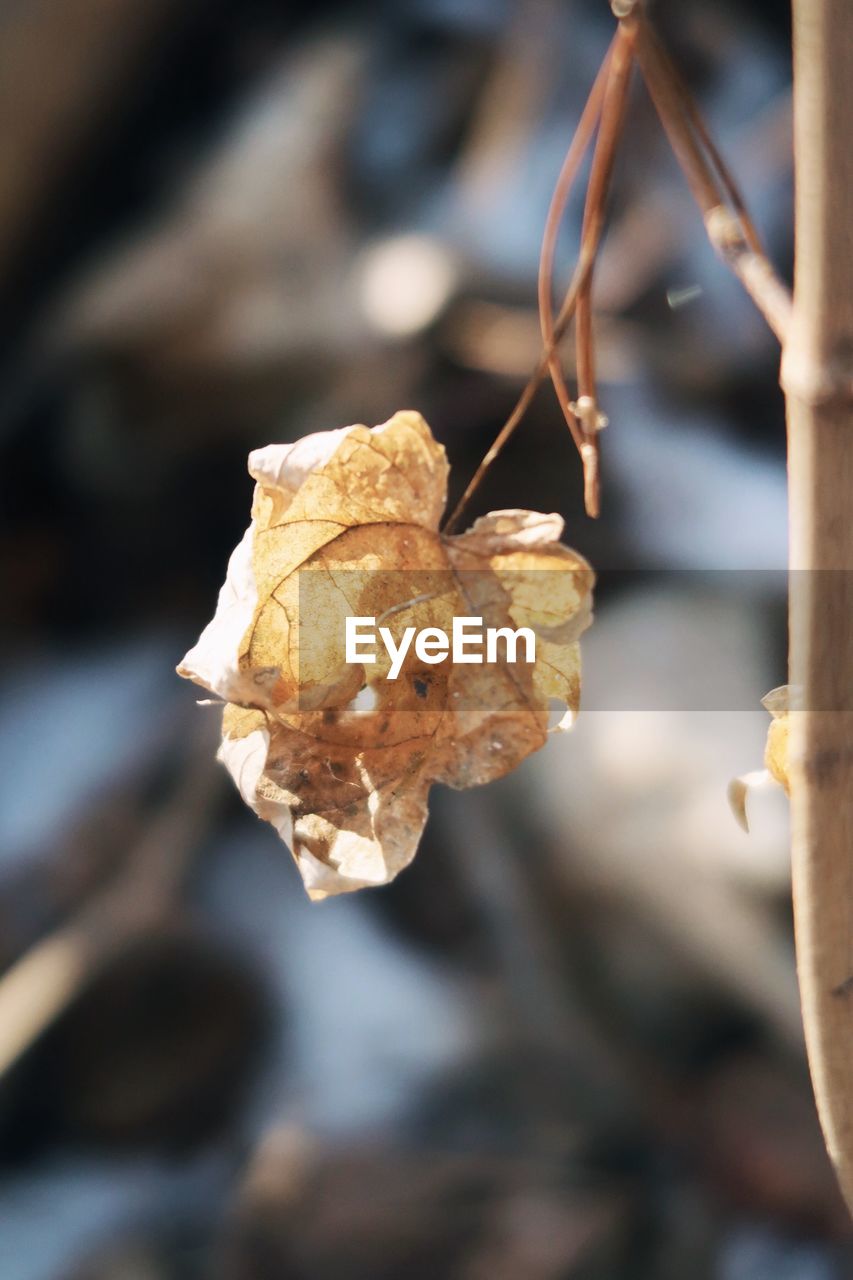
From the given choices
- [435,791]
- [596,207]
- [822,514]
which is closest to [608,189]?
[596,207]

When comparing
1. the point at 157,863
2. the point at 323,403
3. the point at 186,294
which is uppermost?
the point at 186,294

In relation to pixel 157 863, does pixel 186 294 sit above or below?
above

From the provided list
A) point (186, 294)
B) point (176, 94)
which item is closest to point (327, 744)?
point (186, 294)

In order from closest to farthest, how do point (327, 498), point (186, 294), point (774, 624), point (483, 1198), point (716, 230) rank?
point (716, 230)
point (327, 498)
point (483, 1198)
point (774, 624)
point (186, 294)

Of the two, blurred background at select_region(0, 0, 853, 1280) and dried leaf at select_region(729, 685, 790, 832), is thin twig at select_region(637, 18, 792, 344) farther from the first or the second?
blurred background at select_region(0, 0, 853, 1280)

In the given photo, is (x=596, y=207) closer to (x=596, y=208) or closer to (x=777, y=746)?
(x=596, y=208)

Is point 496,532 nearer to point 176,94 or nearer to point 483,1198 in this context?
point 483,1198

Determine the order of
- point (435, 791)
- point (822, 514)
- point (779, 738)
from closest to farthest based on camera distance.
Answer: point (822, 514) → point (779, 738) → point (435, 791)
